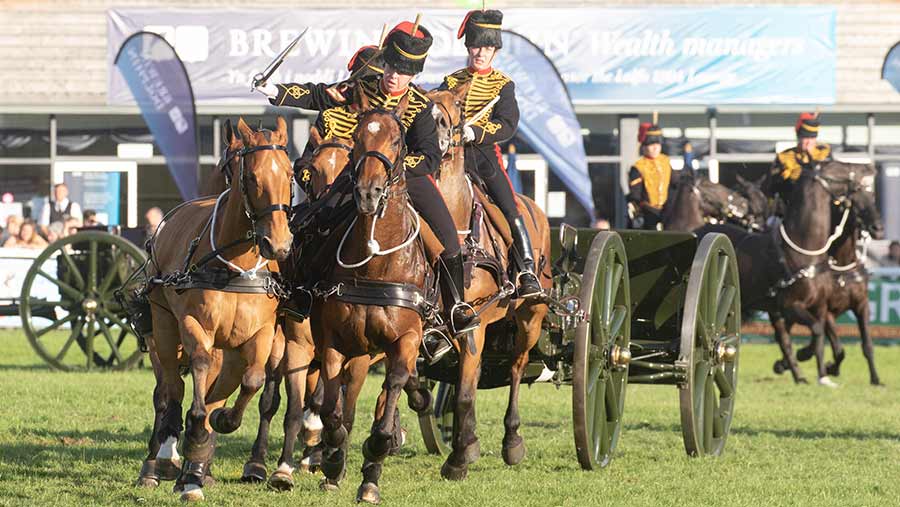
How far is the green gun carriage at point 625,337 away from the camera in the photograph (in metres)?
8.77

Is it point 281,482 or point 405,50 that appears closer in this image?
point 281,482

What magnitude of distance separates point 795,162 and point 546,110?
4256 mm

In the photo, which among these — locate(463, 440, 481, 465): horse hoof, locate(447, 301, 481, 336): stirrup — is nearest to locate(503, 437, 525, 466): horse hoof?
locate(463, 440, 481, 465): horse hoof

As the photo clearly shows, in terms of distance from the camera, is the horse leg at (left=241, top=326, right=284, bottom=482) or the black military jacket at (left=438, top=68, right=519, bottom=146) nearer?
the horse leg at (left=241, top=326, right=284, bottom=482)

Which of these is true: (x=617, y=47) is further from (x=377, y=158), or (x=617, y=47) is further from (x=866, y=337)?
(x=377, y=158)

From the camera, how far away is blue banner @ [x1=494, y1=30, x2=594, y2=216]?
20.1 meters

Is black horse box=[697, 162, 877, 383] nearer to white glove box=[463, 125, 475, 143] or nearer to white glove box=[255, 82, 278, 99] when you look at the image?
white glove box=[463, 125, 475, 143]

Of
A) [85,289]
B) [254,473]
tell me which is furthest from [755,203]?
[254,473]

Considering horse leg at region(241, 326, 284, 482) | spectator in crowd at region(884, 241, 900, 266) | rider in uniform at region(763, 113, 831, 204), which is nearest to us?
horse leg at region(241, 326, 284, 482)

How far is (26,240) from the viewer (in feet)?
66.4

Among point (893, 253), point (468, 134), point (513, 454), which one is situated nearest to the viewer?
point (468, 134)

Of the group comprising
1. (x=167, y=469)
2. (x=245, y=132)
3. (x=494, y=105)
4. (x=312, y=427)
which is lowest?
(x=167, y=469)

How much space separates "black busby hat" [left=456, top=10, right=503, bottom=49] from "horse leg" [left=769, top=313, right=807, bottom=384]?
27.7ft

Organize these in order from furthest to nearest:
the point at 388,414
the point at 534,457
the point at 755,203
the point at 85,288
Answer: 1. the point at 755,203
2. the point at 85,288
3. the point at 534,457
4. the point at 388,414
